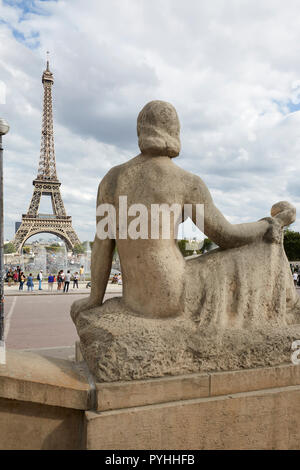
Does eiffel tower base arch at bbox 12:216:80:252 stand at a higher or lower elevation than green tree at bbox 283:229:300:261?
higher

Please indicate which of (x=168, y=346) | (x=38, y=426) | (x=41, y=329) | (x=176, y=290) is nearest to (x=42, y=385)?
(x=38, y=426)

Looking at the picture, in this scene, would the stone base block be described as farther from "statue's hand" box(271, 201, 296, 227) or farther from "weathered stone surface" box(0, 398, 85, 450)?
"statue's hand" box(271, 201, 296, 227)

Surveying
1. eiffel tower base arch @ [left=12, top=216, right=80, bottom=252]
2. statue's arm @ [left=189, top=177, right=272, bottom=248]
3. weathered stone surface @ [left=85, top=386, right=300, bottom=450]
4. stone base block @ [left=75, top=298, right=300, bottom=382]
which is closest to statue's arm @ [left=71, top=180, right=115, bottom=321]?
stone base block @ [left=75, top=298, right=300, bottom=382]

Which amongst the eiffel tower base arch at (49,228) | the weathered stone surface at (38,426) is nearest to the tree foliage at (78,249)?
the eiffel tower base arch at (49,228)

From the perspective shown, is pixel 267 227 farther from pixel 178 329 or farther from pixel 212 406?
pixel 212 406

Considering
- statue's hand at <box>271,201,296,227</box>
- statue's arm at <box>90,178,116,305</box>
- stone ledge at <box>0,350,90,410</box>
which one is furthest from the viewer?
statue's hand at <box>271,201,296,227</box>

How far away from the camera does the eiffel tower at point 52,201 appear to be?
156 ft

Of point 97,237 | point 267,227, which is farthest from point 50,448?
point 267,227

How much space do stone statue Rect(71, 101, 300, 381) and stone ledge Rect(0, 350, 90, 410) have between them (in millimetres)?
Result: 162

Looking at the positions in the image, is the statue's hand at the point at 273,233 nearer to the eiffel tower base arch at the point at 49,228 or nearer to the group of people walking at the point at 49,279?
the group of people walking at the point at 49,279

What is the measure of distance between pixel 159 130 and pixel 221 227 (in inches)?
36.9

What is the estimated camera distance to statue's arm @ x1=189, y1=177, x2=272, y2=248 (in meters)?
2.62

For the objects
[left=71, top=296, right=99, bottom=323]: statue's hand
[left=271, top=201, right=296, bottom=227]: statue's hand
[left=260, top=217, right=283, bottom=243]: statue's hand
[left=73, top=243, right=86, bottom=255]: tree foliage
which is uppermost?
[left=73, top=243, right=86, bottom=255]: tree foliage

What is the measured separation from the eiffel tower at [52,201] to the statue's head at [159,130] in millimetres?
45384
